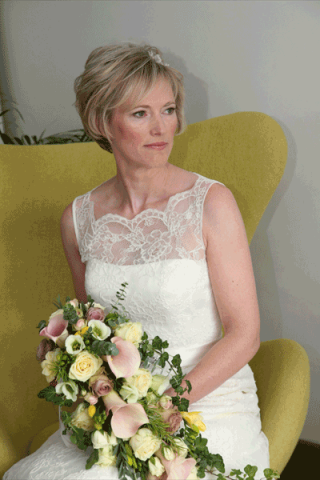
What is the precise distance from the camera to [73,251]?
77.1 inches

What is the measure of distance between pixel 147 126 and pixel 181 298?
591mm

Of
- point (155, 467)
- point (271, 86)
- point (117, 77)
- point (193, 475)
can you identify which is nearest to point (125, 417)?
point (155, 467)

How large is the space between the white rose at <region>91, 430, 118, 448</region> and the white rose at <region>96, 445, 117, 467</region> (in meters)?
0.04

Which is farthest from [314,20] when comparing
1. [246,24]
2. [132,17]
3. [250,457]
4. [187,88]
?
[250,457]

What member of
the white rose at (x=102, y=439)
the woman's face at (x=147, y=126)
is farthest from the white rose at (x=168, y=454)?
the woman's face at (x=147, y=126)

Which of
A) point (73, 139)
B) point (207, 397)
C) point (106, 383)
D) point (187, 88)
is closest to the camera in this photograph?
point (106, 383)

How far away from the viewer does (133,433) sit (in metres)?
1.12

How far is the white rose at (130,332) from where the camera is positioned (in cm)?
117

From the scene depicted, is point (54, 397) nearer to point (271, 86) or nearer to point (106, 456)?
point (106, 456)

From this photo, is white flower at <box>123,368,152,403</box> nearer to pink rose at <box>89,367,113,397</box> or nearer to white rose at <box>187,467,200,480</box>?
pink rose at <box>89,367,113,397</box>

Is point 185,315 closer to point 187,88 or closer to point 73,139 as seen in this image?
point 187,88

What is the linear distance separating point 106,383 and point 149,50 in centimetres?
115

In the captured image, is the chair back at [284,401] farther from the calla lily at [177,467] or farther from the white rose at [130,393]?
the white rose at [130,393]

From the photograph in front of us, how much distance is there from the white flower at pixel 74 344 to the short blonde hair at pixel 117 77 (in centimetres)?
84
